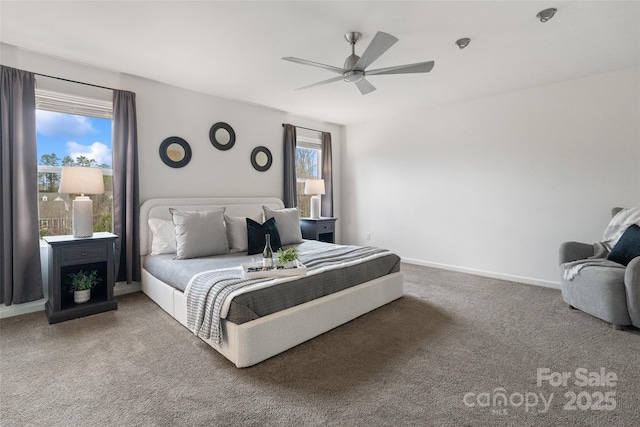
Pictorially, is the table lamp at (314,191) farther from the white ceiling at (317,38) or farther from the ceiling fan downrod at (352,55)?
the ceiling fan downrod at (352,55)

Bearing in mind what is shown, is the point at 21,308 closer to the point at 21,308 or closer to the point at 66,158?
the point at 21,308

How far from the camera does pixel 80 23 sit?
2512mm

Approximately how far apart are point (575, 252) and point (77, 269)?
17.2ft

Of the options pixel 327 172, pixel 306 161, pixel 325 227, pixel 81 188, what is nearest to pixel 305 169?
pixel 306 161

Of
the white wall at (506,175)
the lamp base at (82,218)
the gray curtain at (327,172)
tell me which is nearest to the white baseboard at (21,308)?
the lamp base at (82,218)

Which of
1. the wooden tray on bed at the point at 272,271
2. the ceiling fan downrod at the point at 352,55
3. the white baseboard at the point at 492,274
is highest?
the ceiling fan downrod at the point at 352,55

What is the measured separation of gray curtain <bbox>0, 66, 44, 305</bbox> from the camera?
283 centimetres

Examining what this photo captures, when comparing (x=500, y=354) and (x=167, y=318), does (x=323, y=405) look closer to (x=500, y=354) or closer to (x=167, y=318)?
(x=500, y=354)

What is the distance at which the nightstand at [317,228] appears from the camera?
16.7 ft

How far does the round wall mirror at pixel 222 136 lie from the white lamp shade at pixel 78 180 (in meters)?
1.66

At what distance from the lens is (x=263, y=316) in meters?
2.20

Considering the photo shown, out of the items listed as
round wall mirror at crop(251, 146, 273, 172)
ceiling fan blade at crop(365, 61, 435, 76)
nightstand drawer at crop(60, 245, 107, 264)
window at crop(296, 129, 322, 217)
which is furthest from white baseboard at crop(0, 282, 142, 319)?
ceiling fan blade at crop(365, 61, 435, 76)

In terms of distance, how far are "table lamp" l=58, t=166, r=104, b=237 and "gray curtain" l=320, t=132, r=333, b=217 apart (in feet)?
12.3

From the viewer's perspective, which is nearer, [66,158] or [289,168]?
[66,158]
